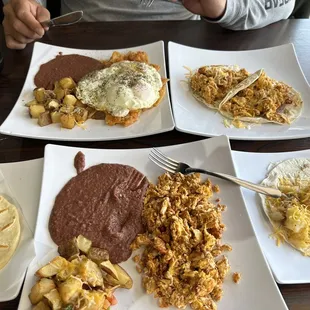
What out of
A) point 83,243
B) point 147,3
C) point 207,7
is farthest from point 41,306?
point 147,3

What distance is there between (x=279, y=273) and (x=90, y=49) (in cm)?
181

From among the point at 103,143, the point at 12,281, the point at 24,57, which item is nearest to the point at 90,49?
the point at 24,57

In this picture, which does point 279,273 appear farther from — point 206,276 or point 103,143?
point 103,143

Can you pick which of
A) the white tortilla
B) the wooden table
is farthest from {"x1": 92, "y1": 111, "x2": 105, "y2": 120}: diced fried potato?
the white tortilla

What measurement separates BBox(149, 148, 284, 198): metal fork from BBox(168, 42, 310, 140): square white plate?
0.74 ft

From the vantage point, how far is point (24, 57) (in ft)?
8.06

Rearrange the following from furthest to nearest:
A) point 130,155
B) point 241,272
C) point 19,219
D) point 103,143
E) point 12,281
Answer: point 103,143, point 130,155, point 19,219, point 241,272, point 12,281

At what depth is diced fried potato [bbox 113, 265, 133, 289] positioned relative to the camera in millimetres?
1404

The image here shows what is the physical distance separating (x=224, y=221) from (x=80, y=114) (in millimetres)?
930

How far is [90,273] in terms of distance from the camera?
1.36 meters

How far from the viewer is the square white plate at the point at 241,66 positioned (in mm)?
2031

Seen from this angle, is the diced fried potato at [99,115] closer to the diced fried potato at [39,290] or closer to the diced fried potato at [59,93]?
the diced fried potato at [59,93]

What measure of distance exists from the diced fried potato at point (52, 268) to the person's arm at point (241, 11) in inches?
75.4

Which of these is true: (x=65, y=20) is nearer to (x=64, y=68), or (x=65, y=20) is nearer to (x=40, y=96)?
(x=64, y=68)
